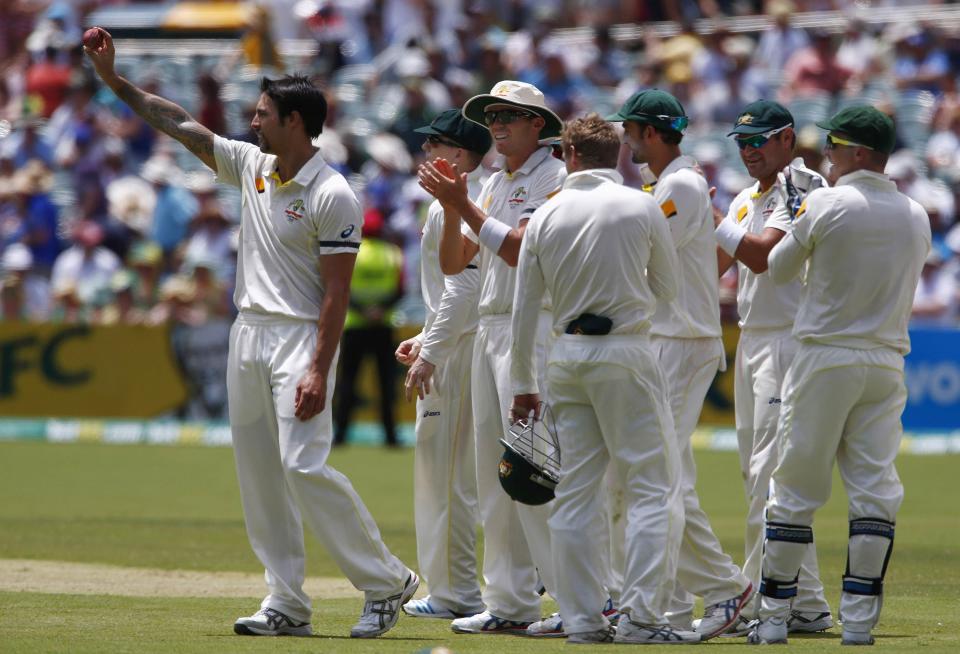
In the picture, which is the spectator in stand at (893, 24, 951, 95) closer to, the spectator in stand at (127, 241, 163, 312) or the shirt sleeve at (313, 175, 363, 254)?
the spectator in stand at (127, 241, 163, 312)

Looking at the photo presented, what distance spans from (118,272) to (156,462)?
4.44 meters

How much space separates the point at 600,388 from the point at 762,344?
59.6 inches

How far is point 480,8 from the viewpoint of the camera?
84.0 feet

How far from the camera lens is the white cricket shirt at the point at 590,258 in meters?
7.22

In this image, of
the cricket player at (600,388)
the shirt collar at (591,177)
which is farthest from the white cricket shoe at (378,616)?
the shirt collar at (591,177)

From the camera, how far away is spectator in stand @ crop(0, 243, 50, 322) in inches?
838

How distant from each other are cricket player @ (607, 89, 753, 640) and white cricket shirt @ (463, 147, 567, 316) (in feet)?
1.43

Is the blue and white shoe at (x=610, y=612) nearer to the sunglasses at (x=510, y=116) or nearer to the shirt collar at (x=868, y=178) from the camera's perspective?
the shirt collar at (x=868, y=178)

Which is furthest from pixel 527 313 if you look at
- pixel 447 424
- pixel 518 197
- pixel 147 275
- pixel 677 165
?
pixel 147 275

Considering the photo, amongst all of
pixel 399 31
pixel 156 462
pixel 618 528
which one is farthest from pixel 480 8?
pixel 618 528

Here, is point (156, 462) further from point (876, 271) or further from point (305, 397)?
point (876, 271)

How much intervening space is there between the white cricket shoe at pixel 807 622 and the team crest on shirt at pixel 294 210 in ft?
10.1

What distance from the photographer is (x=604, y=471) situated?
7383mm

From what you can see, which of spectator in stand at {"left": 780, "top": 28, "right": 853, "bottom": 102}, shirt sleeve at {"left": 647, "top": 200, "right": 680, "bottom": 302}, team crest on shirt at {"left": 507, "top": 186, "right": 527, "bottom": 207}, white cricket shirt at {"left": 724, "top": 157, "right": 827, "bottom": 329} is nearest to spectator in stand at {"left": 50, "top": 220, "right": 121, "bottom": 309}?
spectator in stand at {"left": 780, "top": 28, "right": 853, "bottom": 102}
